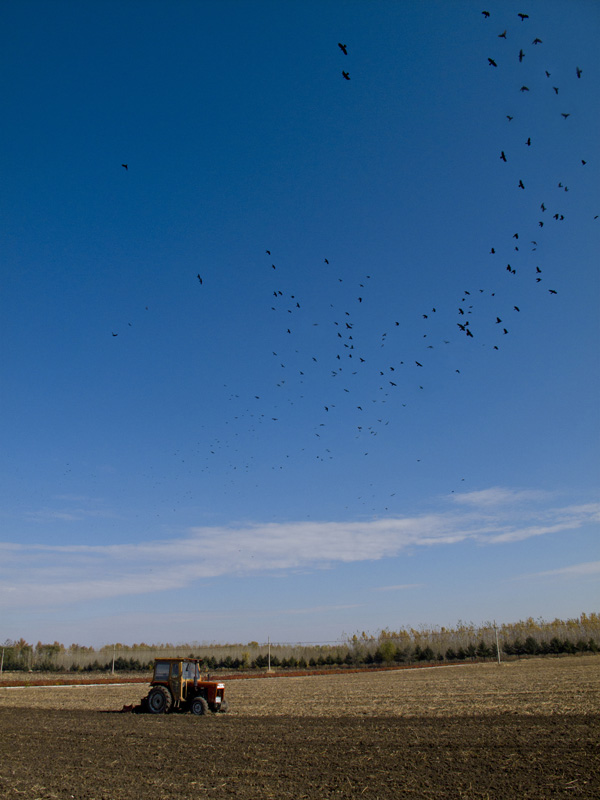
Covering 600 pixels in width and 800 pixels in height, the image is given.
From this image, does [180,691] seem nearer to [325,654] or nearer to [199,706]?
[199,706]

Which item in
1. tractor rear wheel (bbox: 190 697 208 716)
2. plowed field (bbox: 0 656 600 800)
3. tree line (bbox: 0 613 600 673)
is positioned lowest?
tree line (bbox: 0 613 600 673)

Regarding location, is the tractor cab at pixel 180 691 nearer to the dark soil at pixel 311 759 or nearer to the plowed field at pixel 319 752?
the plowed field at pixel 319 752

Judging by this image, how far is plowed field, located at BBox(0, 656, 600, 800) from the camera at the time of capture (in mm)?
11281

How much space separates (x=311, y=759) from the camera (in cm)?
1411

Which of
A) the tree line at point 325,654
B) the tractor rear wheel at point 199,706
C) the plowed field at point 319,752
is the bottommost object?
the tree line at point 325,654

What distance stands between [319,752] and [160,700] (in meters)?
12.4

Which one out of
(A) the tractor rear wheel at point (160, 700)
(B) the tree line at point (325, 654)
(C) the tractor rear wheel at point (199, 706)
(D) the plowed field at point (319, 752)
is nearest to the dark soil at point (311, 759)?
(D) the plowed field at point (319, 752)

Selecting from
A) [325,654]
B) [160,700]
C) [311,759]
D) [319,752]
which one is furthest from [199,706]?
[325,654]

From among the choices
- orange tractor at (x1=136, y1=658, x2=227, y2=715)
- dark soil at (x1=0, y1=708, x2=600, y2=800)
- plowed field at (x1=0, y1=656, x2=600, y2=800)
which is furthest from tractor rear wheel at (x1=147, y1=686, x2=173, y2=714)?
dark soil at (x1=0, y1=708, x2=600, y2=800)

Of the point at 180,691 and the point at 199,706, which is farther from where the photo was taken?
the point at 180,691

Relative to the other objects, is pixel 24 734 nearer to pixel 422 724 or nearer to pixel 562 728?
pixel 422 724

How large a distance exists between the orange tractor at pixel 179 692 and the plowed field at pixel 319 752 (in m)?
0.91

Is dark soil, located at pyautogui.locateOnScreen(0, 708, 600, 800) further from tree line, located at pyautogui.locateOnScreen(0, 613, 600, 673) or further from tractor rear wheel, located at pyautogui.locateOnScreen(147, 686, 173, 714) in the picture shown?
tree line, located at pyautogui.locateOnScreen(0, 613, 600, 673)

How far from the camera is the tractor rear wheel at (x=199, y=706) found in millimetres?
23984
